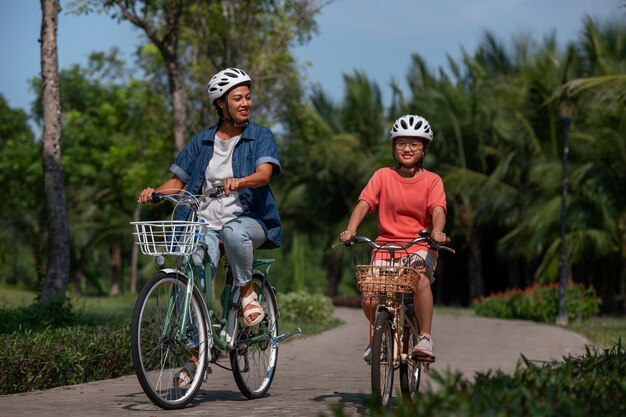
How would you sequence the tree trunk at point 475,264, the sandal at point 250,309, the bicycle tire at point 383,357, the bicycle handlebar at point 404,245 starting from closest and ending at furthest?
the bicycle tire at point 383,357, the bicycle handlebar at point 404,245, the sandal at point 250,309, the tree trunk at point 475,264

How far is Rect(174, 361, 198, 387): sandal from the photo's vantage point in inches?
262

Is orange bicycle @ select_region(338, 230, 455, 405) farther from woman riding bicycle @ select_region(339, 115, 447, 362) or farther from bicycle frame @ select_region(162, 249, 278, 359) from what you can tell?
bicycle frame @ select_region(162, 249, 278, 359)

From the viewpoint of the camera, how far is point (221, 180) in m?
7.01

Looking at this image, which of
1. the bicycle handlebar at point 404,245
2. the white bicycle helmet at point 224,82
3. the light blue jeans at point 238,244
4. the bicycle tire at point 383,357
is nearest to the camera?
the bicycle tire at point 383,357

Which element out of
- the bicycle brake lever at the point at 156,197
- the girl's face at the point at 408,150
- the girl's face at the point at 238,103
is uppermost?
the girl's face at the point at 238,103

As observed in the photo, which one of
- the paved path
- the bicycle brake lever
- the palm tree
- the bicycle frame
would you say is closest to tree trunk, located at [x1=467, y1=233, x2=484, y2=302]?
the palm tree

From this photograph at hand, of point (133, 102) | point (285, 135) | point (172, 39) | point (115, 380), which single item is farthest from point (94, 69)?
point (115, 380)

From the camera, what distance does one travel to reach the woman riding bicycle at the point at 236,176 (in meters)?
7.03

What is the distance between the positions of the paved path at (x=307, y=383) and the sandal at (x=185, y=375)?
17 cm

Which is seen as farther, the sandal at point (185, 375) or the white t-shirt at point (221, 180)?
the white t-shirt at point (221, 180)

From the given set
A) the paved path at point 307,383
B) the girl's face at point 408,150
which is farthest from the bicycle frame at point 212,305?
the girl's face at point 408,150

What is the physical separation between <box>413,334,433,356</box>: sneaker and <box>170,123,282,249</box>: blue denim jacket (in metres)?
1.16

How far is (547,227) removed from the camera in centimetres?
2864

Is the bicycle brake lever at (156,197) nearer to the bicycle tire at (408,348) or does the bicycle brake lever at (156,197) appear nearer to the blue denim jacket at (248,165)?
the blue denim jacket at (248,165)
